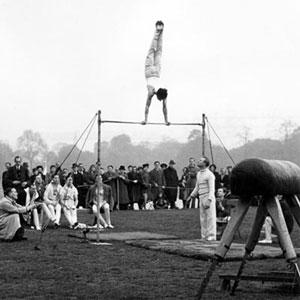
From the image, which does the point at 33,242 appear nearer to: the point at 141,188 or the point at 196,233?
the point at 196,233

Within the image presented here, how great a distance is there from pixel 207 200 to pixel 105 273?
20.7ft

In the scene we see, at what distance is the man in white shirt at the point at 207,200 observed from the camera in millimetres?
15898

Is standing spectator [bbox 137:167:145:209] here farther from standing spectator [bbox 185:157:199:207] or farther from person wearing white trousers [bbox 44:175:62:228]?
person wearing white trousers [bbox 44:175:62:228]

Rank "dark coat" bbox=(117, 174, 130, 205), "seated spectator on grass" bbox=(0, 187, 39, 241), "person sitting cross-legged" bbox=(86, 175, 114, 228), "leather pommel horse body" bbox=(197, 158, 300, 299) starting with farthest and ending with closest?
1. "dark coat" bbox=(117, 174, 130, 205)
2. "person sitting cross-legged" bbox=(86, 175, 114, 228)
3. "seated spectator on grass" bbox=(0, 187, 39, 241)
4. "leather pommel horse body" bbox=(197, 158, 300, 299)

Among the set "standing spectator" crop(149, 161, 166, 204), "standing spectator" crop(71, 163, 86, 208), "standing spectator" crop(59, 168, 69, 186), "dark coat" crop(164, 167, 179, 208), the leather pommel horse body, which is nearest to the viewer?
the leather pommel horse body

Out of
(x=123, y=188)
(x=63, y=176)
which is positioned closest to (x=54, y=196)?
(x=63, y=176)

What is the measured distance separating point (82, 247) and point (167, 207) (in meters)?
15.1

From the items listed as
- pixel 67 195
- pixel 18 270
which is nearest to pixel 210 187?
pixel 67 195

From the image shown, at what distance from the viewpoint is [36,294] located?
8078 millimetres

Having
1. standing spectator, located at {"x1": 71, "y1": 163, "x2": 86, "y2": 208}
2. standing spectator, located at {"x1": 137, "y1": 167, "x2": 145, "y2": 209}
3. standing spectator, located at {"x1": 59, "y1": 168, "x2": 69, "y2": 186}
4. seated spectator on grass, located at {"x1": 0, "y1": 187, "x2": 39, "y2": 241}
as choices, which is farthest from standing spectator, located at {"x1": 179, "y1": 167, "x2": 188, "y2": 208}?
seated spectator on grass, located at {"x1": 0, "y1": 187, "x2": 39, "y2": 241}

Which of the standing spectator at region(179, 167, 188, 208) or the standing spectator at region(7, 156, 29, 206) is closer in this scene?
the standing spectator at region(7, 156, 29, 206)

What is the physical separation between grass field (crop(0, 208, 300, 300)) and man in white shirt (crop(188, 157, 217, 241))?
6.84ft

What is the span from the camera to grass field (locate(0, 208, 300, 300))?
8.18 meters

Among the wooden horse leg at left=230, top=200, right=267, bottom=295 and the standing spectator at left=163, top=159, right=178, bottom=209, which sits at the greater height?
the standing spectator at left=163, top=159, right=178, bottom=209
